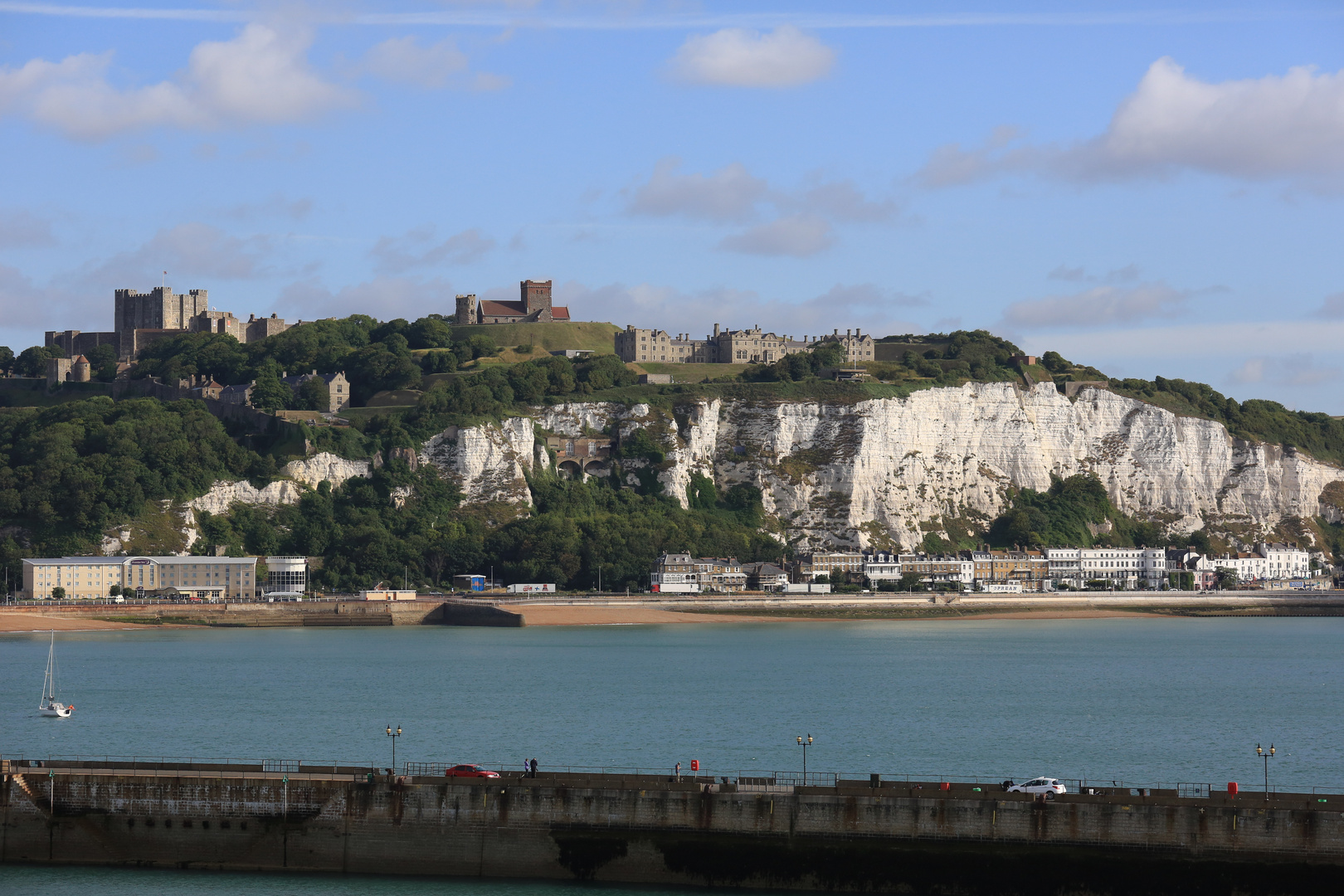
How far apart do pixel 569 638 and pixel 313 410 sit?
46.4 m

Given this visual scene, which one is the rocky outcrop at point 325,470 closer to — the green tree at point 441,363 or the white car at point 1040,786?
the green tree at point 441,363

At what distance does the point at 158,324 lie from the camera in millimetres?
155125

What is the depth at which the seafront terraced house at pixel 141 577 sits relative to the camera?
10012 centimetres

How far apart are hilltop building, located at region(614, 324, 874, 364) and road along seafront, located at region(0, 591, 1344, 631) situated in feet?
126

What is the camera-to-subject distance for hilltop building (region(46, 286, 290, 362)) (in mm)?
151875

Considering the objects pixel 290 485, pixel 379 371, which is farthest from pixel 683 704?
pixel 379 371

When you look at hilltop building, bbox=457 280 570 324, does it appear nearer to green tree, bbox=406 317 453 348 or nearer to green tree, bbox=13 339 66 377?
green tree, bbox=406 317 453 348

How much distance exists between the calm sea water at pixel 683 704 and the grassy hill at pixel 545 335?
60338mm

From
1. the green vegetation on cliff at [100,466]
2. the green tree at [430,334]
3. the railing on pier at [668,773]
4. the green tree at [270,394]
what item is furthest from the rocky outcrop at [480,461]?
the railing on pier at [668,773]

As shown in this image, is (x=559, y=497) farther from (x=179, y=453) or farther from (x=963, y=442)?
(x=963, y=442)

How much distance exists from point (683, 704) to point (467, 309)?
10489 centimetres

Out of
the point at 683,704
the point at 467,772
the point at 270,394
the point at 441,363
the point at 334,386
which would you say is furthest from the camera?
the point at 441,363

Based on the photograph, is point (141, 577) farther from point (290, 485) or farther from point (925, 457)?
point (925, 457)

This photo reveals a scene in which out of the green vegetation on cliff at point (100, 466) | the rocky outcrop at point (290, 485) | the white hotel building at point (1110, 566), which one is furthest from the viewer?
the white hotel building at point (1110, 566)
